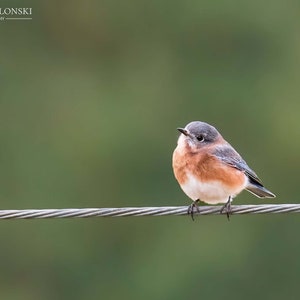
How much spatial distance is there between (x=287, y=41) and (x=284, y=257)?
155 inches

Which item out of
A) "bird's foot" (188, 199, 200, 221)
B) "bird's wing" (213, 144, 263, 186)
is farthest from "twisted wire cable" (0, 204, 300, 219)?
"bird's wing" (213, 144, 263, 186)

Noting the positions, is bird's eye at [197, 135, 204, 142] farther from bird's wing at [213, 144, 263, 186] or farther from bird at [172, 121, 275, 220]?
bird's wing at [213, 144, 263, 186]

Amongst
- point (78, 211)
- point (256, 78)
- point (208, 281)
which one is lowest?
point (208, 281)

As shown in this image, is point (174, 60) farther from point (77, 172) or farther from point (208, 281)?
point (208, 281)

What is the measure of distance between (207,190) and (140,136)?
11.8 m

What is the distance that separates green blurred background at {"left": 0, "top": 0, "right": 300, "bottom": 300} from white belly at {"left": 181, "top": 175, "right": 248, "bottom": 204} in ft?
31.0

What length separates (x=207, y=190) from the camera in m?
9.44

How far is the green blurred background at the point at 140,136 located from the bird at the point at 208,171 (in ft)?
30.2

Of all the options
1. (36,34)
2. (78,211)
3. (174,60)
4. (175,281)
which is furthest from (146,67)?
(78,211)

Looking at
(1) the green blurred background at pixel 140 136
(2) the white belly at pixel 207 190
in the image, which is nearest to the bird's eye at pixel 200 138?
(2) the white belly at pixel 207 190

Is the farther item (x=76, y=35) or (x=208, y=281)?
(x=76, y=35)

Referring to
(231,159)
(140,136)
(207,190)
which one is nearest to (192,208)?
(207,190)

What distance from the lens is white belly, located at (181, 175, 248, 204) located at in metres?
9.42

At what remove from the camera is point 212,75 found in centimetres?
2162
